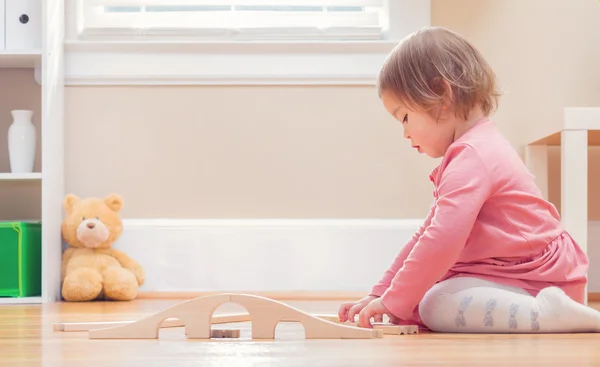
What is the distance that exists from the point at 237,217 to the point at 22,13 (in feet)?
2.52

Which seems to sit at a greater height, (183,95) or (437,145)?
(183,95)

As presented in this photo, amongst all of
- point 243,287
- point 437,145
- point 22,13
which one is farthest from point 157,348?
point 22,13

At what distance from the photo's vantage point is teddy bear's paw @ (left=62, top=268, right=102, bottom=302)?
7.09ft

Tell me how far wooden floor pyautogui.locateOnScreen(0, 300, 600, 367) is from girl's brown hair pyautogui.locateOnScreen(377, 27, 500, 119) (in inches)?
14.1

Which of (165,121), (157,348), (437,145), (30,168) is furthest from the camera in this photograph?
(165,121)

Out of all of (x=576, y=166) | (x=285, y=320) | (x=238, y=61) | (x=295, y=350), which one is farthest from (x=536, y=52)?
(x=295, y=350)

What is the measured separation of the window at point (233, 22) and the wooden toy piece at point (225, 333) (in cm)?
146

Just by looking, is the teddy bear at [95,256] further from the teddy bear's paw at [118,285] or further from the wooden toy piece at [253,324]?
the wooden toy piece at [253,324]

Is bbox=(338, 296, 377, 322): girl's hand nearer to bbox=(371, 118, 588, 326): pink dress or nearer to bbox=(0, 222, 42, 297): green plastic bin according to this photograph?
bbox=(371, 118, 588, 326): pink dress

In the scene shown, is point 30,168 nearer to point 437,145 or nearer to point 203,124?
point 203,124

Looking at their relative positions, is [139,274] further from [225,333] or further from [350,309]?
[225,333]

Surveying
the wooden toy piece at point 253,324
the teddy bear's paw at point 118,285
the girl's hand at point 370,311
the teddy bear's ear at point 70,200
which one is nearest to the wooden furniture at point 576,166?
the girl's hand at point 370,311

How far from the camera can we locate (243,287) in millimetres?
2352

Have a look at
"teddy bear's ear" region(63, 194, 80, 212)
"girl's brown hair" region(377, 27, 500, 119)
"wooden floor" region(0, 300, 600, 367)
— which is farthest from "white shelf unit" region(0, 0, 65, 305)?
"girl's brown hair" region(377, 27, 500, 119)
